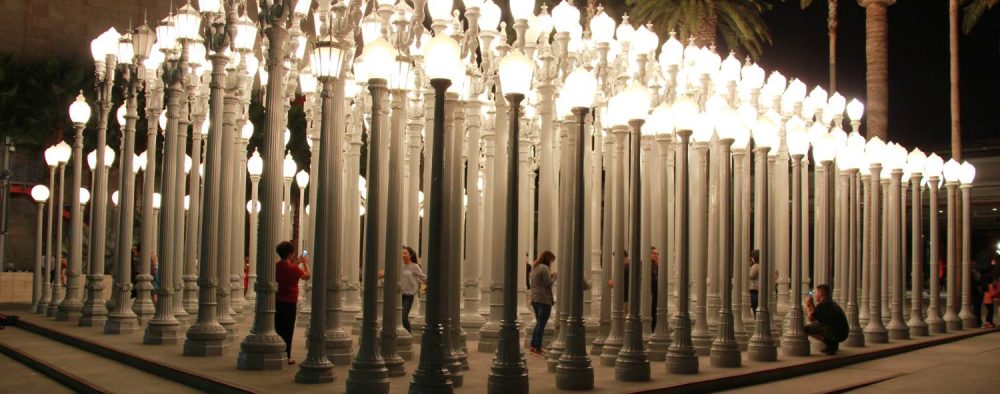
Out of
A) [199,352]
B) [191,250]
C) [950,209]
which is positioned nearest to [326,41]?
[199,352]

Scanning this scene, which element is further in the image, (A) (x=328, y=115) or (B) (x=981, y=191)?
(B) (x=981, y=191)

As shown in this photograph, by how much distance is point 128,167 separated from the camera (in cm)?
2089

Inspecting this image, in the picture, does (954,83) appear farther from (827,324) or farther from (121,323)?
(121,323)

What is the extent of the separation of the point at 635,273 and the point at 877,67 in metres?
20.8

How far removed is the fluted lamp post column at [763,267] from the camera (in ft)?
57.6

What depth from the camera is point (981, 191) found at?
46156 millimetres

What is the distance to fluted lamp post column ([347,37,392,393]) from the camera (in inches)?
455

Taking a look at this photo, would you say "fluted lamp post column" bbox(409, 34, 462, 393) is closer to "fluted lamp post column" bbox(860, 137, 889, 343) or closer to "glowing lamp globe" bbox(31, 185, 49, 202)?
"fluted lamp post column" bbox(860, 137, 889, 343)

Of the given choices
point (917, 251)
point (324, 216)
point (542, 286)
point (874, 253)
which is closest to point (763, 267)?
point (542, 286)

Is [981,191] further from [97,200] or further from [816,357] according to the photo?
[97,200]

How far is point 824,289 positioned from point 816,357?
5.34 feet

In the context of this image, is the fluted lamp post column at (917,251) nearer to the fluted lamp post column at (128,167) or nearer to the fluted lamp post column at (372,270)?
the fluted lamp post column at (372,270)

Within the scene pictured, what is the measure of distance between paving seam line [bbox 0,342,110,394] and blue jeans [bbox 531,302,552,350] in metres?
7.01

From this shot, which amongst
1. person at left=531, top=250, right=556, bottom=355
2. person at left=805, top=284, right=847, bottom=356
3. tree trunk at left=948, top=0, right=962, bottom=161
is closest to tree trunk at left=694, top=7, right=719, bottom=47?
tree trunk at left=948, top=0, right=962, bottom=161
